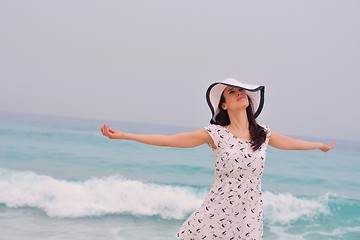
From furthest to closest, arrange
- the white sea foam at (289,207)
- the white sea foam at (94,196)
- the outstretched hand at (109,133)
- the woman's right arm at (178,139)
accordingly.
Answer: the white sea foam at (289,207), the white sea foam at (94,196), the woman's right arm at (178,139), the outstretched hand at (109,133)

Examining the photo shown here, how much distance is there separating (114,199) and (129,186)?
78 cm

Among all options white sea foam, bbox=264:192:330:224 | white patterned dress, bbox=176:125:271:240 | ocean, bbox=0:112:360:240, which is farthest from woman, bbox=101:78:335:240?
white sea foam, bbox=264:192:330:224

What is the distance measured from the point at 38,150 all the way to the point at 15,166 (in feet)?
2.83

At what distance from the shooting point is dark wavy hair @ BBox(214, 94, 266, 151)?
299 centimetres

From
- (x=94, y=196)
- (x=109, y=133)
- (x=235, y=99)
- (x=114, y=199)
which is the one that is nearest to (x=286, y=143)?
(x=235, y=99)

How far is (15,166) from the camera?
891 cm

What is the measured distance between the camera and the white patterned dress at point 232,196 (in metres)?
2.95

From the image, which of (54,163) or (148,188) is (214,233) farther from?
(54,163)

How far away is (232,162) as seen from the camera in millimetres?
2936

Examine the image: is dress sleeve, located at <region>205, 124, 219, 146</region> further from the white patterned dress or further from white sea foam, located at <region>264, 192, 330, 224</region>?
white sea foam, located at <region>264, 192, 330, 224</region>

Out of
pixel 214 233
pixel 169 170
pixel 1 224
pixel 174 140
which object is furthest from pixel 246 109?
pixel 169 170

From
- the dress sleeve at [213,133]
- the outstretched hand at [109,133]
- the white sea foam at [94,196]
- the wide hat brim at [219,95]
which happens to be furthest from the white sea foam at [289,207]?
the outstretched hand at [109,133]

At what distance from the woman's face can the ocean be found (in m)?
2.91

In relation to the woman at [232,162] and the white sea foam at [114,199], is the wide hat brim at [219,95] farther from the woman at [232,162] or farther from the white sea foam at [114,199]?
the white sea foam at [114,199]
